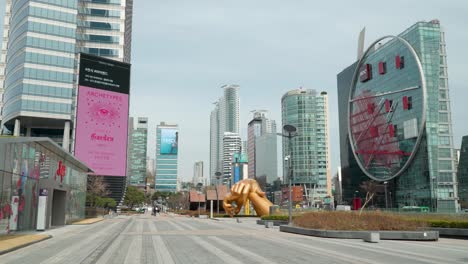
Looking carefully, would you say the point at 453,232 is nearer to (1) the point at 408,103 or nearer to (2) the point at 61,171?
(2) the point at 61,171

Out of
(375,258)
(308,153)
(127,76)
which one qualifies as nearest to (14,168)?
(375,258)

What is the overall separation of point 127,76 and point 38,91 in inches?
731

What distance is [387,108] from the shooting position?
103812 mm

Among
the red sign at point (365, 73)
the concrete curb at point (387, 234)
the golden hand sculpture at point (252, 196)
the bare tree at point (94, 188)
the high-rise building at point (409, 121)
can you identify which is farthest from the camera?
the red sign at point (365, 73)

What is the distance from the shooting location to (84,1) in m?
104

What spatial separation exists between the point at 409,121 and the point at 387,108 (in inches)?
392

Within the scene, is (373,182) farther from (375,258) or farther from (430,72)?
(375,258)

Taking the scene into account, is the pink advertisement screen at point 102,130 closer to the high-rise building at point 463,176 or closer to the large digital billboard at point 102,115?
the large digital billboard at point 102,115

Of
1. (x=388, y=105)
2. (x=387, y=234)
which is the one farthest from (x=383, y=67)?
(x=387, y=234)

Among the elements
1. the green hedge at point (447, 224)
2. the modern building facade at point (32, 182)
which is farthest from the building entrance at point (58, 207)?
the green hedge at point (447, 224)

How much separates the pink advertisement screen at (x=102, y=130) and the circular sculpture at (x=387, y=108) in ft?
198

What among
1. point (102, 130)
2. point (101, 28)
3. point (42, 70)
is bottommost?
point (102, 130)

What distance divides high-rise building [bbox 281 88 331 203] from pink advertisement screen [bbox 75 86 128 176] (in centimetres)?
10837

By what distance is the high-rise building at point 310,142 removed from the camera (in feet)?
625
